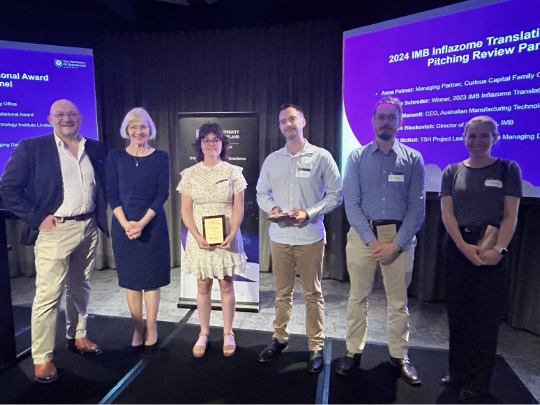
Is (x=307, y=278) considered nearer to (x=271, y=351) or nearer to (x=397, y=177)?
(x=271, y=351)

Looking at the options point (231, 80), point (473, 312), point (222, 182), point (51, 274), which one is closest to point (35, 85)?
point (231, 80)

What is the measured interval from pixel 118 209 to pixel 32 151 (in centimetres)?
62

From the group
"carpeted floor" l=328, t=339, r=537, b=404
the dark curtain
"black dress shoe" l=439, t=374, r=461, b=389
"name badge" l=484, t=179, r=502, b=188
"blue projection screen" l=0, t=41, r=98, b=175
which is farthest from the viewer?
the dark curtain

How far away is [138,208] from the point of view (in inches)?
98.4

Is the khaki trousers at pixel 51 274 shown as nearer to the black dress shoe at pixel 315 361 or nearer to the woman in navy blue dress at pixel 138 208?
the woman in navy blue dress at pixel 138 208

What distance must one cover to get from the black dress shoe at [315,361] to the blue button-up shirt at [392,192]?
0.84 metres

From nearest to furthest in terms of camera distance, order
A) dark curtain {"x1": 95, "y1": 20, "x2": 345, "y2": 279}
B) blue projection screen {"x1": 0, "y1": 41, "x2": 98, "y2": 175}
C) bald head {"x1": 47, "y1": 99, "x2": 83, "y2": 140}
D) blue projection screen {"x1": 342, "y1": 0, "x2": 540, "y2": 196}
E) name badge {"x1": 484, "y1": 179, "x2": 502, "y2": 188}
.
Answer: name badge {"x1": 484, "y1": 179, "x2": 502, "y2": 188}
bald head {"x1": 47, "y1": 99, "x2": 83, "y2": 140}
blue projection screen {"x1": 342, "y1": 0, "x2": 540, "y2": 196}
blue projection screen {"x1": 0, "y1": 41, "x2": 98, "y2": 175}
dark curtain {"x1": 95, "y1": 20, "x2": 345, "y2": 279}

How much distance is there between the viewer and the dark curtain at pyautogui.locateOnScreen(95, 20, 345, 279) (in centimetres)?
425

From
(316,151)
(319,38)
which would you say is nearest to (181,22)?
(319,38)

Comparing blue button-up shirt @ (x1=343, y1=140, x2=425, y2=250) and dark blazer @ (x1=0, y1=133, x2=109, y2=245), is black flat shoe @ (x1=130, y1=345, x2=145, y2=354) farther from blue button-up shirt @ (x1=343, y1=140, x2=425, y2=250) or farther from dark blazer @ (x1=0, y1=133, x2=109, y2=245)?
blue button-up shirt @ (x1=343, y1=140, x2=425, y2=250)

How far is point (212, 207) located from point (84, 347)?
1.39 m

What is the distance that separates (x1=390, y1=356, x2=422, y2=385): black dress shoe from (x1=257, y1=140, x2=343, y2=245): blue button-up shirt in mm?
930

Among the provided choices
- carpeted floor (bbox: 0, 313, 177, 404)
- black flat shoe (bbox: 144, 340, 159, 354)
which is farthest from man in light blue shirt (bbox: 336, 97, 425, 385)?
carpeted floor (bbox: 0, 313, 177, 404)

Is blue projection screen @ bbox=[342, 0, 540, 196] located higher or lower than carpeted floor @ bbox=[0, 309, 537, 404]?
higher
